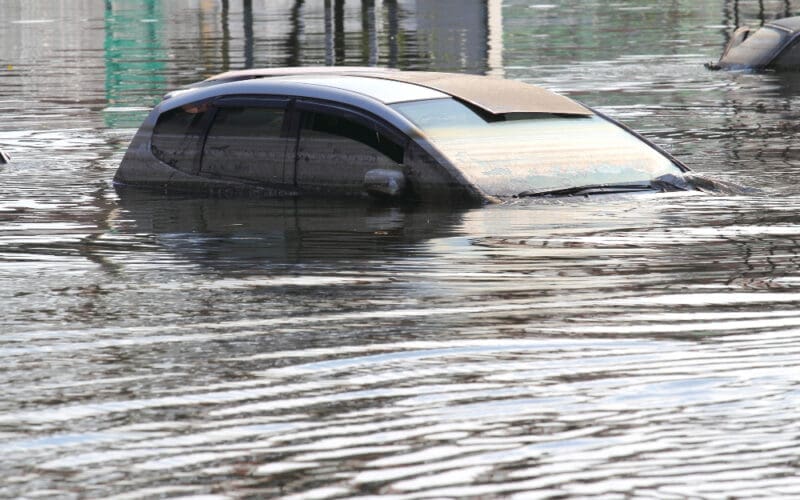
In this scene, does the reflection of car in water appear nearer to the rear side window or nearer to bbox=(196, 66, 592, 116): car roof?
the rear side window

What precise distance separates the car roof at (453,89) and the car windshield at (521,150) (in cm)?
8

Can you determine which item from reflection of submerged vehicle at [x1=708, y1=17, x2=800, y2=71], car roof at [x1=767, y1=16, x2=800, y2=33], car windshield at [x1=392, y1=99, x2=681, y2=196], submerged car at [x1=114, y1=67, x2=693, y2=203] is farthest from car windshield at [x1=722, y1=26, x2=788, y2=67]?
car windshield at [x1=392, y1=99, x2=681, y2=196]

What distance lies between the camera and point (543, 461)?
6.25 meters

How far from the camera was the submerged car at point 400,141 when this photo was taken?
12.9 metres

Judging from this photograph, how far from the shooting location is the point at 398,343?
8.25m

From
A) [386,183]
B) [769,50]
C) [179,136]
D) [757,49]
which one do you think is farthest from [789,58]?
[386,183]

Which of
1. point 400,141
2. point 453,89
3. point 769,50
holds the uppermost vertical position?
point 453,89

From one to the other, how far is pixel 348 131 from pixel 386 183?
46cm

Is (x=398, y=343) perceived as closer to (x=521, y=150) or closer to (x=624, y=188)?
(x=521, y=150)

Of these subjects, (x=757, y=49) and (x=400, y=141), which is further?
(x=757, y=49)

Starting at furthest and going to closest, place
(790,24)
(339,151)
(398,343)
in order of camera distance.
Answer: (790,24), (339,151), (398,343)

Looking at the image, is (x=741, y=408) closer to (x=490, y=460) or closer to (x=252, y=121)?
(x=490, y=460)

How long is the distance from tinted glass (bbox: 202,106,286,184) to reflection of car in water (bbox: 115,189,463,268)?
0.21 meters

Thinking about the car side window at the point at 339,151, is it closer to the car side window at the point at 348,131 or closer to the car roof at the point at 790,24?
the car side window at the point at 348,131
